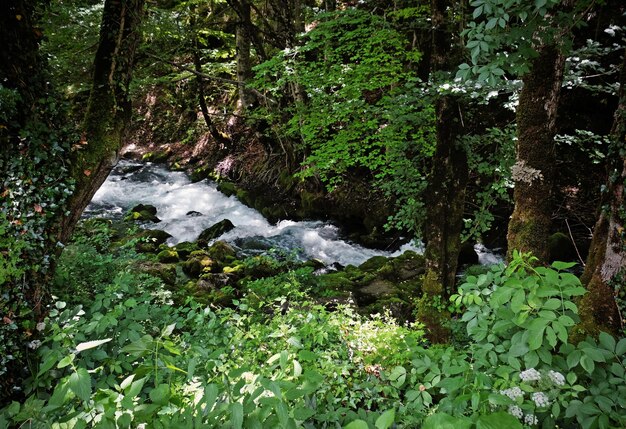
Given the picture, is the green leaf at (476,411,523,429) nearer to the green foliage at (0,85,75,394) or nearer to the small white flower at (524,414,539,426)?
the small white flower at (524,414,539,426)

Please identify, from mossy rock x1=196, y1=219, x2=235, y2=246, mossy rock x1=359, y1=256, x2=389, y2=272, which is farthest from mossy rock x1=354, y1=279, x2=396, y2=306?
mossy rock x1=196, y1=219, x2=235, y2=246

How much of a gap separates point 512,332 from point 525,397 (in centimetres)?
31

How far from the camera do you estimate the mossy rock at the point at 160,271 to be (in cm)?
674

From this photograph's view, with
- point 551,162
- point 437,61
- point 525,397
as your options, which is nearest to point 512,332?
point 525,397

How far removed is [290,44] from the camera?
10023mm

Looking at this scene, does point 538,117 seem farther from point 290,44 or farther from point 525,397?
point 290,44

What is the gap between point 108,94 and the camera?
3.61 meters

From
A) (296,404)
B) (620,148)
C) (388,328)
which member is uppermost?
(620,148)

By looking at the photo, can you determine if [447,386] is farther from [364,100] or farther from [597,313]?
[364,100]

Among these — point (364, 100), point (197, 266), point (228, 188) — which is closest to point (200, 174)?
point (228, 188)

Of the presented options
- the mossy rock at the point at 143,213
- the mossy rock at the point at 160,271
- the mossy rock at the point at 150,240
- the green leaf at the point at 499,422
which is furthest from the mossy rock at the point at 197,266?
the green leaf at the point at 499,422

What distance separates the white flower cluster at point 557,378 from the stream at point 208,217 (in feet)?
21.7

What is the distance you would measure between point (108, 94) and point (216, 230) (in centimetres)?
809

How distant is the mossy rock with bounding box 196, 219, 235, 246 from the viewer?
1130 cm
